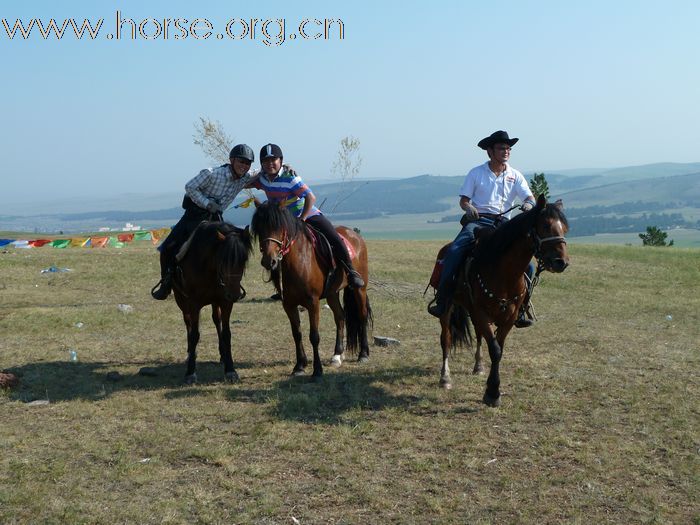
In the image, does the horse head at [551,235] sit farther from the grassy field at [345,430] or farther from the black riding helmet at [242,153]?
the black riding helmet at [242,153]

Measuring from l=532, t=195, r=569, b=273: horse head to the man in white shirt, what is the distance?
1.22m

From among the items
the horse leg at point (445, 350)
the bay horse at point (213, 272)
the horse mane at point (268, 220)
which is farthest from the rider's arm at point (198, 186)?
the horse leg at point (445, 350)

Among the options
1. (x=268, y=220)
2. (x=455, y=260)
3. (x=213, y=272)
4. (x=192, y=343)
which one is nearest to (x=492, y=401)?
(x=455, y=260)

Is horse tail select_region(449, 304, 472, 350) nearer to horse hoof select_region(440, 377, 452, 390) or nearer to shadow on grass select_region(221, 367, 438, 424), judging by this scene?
shadow on grass select_region(221, 367, 438, 424)

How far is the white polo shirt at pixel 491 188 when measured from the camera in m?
9.16

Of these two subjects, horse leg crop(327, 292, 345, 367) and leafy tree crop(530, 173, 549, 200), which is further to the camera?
leafy tree crop(530, 173, 549, 200)

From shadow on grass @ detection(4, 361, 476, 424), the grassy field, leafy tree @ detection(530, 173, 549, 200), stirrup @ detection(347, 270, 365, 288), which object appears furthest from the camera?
leafy tree @ detection(530, 173, 549, 200)

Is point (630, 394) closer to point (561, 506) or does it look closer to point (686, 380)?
point (686, 380)

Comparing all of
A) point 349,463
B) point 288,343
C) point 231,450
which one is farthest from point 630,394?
point 288,343

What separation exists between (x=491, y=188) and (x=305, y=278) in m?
2.87

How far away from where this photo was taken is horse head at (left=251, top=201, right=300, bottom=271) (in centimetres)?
838

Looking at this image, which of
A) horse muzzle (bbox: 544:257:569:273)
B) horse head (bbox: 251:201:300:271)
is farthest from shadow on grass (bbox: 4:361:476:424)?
horse muzzle (bbox: 544:257:569:273)

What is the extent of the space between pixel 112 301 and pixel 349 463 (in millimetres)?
12781

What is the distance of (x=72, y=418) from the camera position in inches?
310
